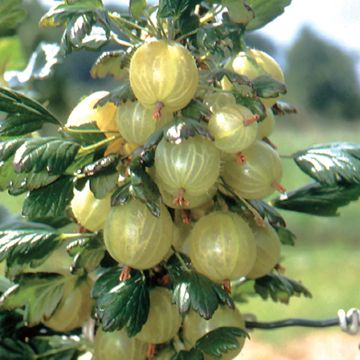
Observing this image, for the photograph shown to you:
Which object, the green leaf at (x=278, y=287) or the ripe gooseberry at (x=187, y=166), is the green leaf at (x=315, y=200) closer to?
the green leaf at (x=278, y=287)

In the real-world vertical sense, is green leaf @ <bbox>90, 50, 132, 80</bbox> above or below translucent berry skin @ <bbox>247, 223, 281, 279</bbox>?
above

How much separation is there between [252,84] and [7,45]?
67 cm

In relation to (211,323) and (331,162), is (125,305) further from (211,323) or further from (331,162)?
(331,162)

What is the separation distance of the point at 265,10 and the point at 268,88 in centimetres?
15

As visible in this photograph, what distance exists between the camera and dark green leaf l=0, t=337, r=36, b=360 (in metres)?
0.99

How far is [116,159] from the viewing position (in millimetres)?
792

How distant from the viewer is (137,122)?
2.49ft

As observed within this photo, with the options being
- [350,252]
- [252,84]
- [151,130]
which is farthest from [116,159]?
[350,252]

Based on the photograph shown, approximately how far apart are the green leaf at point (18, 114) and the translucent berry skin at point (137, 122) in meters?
0.12

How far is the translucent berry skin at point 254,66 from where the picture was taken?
2.72 feet

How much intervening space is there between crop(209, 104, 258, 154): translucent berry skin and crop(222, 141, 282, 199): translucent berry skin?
4 centimetres

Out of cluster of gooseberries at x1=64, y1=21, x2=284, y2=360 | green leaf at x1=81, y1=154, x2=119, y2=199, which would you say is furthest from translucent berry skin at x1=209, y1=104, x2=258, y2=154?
green leaf at x1=81, y1=154, x2=119, y2=199

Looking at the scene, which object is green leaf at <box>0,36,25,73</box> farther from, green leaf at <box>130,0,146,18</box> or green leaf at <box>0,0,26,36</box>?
green leaf at <box>130,0,146,18</box>

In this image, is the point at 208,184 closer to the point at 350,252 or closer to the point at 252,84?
the point at 252,84
